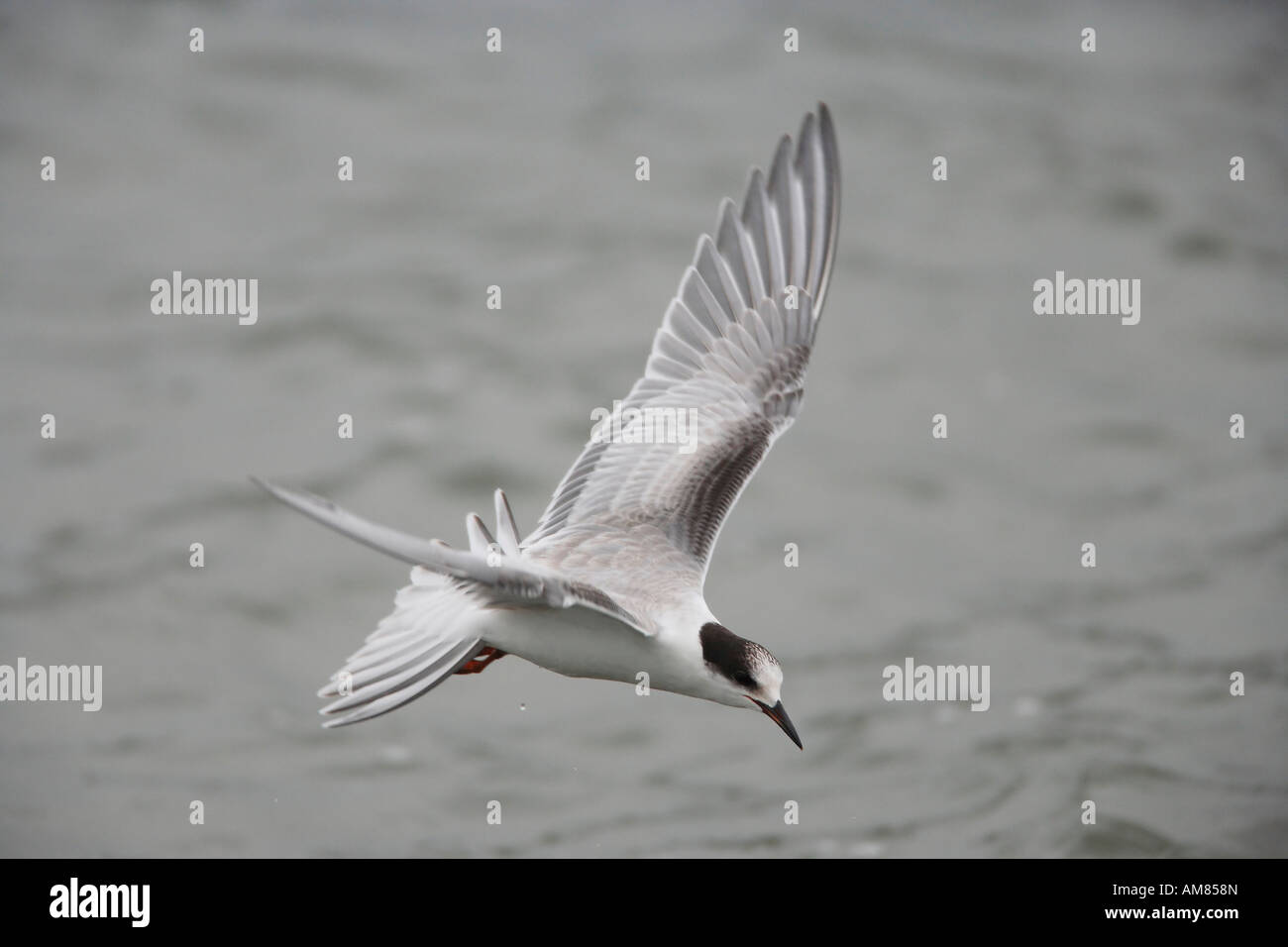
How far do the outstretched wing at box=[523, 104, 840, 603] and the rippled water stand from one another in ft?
16.0

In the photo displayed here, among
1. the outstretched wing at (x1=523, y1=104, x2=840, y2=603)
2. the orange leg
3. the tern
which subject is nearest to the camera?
the tern

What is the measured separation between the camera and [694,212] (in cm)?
1880

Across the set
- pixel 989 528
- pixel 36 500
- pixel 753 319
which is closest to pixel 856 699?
pixel 989 528

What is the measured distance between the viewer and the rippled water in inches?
534

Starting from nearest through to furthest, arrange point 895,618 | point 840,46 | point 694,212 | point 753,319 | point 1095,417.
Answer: point 753,319, point 895,618, point 1095,417, point 694,212, point 840,46

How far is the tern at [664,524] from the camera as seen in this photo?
7258mm

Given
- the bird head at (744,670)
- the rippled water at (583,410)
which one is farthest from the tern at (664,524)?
the rippled water at (583,410)

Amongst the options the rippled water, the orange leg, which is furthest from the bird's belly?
the rippled water

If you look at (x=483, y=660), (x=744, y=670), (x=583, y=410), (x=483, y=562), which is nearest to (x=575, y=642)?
(x=744, y=670)

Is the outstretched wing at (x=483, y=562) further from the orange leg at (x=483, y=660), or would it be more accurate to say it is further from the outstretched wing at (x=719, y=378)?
the outstretched wing at (x=719, y=378)

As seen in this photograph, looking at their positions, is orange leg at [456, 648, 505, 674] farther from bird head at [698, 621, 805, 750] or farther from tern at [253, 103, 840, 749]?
bird head at [698, 621, 805, 750]
